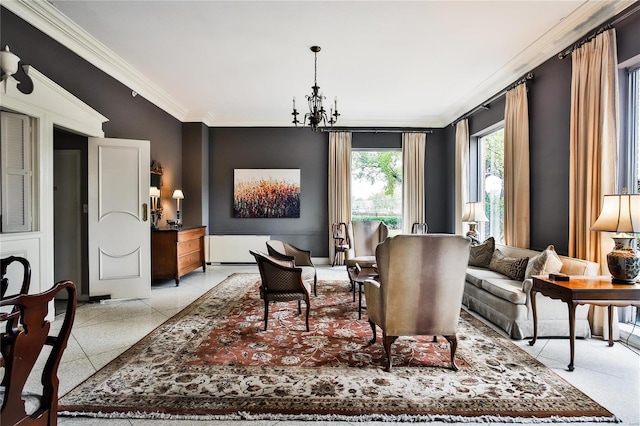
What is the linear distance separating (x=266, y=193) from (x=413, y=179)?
3330 millimetres

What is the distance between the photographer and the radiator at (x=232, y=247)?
24.9 feet

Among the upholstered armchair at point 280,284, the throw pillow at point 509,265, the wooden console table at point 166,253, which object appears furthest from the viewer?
the wooden console table at point 166,253

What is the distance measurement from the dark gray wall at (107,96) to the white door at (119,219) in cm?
46

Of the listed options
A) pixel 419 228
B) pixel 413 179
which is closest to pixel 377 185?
pixel 413 179

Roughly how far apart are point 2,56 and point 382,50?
3815mm

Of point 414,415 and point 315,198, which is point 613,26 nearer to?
point 414,415

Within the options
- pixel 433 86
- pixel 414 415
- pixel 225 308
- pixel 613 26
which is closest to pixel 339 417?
pixel 414 415

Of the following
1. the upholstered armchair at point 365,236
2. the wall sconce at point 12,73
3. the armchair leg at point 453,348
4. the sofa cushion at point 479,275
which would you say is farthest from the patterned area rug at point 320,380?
Result: the wall sconce at point 12,73

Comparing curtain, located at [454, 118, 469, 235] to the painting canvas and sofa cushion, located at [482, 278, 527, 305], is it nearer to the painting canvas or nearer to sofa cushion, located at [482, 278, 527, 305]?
sofa cushion, located at [482, 278, 527, 305]

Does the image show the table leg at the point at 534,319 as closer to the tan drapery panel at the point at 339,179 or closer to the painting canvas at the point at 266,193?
the tan drapery panel at the point at 339,179

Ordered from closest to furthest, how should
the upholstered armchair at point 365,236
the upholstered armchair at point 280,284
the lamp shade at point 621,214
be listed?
the lamp shade at point 621,214 < the upholstered armchair at point 280,284 < the upholstered armchair at point 365,236

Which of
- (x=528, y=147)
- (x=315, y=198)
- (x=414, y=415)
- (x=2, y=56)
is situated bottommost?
(x=414, y=415)

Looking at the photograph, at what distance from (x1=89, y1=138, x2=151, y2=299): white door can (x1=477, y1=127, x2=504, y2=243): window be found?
18.1 feet

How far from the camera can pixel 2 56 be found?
284 cm
